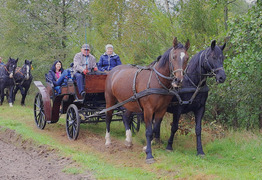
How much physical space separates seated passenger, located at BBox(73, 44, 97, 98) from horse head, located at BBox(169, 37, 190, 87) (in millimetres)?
2708

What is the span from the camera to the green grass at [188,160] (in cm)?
519

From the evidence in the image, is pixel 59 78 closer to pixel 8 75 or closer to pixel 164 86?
pixel 164 86

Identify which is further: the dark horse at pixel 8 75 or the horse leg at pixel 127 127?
the dark horse at pixel 8 75

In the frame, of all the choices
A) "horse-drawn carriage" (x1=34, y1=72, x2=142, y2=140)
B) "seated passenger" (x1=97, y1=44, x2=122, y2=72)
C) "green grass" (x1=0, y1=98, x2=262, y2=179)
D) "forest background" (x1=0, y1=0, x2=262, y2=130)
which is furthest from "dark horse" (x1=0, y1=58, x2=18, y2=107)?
"seated passenger" (x1=97, y1=44, x2=122, y2=72)

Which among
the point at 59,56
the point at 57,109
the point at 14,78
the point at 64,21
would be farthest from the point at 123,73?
the point at 64,21

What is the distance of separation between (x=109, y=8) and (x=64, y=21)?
567 cm

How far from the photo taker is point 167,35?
31.8 feet

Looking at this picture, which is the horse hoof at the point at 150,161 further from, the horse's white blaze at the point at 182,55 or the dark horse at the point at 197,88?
the horse's white blaze at the point at 182,55

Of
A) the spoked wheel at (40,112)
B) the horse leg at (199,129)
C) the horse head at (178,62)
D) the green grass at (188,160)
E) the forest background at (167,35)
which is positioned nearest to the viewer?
the green grass at (188,160)

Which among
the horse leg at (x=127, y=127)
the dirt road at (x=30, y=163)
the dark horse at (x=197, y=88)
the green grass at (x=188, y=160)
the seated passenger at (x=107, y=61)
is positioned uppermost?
the seated passenger at (x=107, y=61)

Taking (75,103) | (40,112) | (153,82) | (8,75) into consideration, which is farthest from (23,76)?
(153,82)

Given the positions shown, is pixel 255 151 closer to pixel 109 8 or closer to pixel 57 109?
pixel 57 109

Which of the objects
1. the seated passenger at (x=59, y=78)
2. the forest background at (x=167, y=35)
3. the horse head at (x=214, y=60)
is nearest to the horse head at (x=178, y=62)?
the horse head at (x=214, y=60)

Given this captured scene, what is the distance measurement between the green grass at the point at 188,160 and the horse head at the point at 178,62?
4.91 ft
